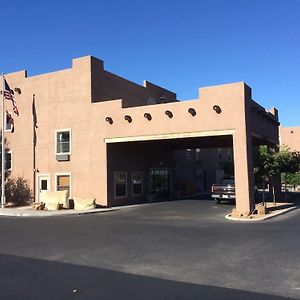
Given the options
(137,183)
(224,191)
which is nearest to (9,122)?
(137,183)

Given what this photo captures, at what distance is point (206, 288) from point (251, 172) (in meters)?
17.2

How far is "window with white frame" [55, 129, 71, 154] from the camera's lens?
103 ft

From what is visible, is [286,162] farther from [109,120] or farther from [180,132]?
[109,120]

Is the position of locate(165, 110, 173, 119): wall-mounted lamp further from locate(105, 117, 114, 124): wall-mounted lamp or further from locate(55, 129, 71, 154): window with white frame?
locate(55, 129, 71, 154): window with white frame

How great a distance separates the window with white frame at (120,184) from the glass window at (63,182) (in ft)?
11.3

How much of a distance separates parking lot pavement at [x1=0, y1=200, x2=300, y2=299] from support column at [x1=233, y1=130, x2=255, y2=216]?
16.2 feet

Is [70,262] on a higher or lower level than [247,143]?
lower

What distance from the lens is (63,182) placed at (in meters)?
31.6

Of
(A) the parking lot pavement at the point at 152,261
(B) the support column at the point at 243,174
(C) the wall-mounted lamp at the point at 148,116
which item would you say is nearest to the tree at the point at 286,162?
(B) the support column at the point at 243,174

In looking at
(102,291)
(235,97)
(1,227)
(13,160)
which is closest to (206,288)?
(102,291)

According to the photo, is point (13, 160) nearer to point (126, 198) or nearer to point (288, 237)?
point (126, 198)

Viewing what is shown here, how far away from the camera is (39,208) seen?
94.8 ft

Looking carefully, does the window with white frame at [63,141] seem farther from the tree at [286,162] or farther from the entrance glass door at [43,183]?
the tree at [286,162]

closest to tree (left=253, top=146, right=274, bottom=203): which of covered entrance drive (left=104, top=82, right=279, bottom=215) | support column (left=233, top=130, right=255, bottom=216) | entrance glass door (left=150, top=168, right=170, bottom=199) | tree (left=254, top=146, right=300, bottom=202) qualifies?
tree (left=254, top=146, right=300, bottom=202)
